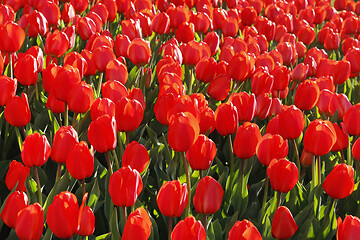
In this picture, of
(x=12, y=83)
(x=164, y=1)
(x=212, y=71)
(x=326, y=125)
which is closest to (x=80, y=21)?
(x=212, y=71)

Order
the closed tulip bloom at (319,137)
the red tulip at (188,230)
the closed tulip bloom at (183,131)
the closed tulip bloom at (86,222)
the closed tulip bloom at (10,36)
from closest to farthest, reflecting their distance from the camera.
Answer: the red tulip at (188,230), the closed tulip bloom at (86,222), the closed tulip bloom at (183,131), the closed tulip bloom at (319,137), the closed tulip bloom at (10,36)

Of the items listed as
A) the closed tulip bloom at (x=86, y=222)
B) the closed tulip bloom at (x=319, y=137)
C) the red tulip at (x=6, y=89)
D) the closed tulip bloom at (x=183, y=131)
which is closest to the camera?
the closed tulip bloom at (x=86, y=222)

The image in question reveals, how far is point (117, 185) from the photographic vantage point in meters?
1.40

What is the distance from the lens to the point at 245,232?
121 cm

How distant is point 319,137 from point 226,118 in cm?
31

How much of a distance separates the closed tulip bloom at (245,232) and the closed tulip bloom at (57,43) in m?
1.53

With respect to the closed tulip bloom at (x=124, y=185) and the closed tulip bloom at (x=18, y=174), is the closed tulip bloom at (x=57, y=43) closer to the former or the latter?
the closed tulip bloom at (x=18, y=174)

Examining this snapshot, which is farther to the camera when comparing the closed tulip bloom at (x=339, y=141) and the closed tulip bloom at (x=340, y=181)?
the closed tulip bloom at (x=339, y=141)

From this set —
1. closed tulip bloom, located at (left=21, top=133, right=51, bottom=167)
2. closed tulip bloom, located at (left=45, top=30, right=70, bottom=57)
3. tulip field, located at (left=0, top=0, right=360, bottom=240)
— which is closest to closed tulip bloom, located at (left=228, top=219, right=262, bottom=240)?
tulip field, located at (left=0, top=0, right=360, bottom=240)

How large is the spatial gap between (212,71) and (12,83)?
0.90m

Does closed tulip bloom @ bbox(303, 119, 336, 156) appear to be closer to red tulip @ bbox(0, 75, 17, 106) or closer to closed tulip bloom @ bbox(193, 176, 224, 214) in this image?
closed tulip bloom @ bbox(193, 176, 224, 214)

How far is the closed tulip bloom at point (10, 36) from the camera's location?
2.30 meters

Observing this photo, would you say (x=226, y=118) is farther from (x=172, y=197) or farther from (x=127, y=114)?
(x=172, y=197)

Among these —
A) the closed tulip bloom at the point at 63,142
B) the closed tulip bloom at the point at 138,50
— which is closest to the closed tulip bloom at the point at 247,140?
the closed tulip bloom at the point at 63,142
